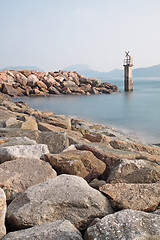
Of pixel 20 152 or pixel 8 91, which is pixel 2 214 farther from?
pixel 8 91

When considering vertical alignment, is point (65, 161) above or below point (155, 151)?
above

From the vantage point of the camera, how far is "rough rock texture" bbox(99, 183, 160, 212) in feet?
7.61

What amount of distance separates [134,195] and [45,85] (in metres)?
29.6

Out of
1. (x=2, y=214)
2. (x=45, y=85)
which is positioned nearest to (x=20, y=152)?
(x=2, y=214)

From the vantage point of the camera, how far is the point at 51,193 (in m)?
2.32

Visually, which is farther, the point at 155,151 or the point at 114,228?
the point at 155,151

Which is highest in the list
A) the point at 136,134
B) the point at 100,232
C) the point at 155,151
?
the point at 100,232

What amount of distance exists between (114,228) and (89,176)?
1.30 metres

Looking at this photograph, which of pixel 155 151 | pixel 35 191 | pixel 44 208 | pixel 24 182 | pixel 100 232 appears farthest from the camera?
pixel 155 151

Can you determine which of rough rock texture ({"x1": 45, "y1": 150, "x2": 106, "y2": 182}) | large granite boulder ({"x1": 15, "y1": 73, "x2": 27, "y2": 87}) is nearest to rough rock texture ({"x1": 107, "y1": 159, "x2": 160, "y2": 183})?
rough rock texture ({"x1": 45, "y1": 150, "x2": 106, "y2": 182})

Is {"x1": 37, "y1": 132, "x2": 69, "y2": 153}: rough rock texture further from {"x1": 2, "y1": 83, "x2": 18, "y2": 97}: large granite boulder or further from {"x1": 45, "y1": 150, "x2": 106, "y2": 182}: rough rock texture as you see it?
{"x1": 2, "y1": 83, "x2": 18, "y2": 97}: large granite boulder

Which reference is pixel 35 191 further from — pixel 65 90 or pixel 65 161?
pixel 65 90

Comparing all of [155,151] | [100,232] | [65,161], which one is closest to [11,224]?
[100,232]

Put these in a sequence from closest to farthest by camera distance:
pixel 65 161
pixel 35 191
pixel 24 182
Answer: pixel 35 191 < pixel 24 182 < pixel 65 161
